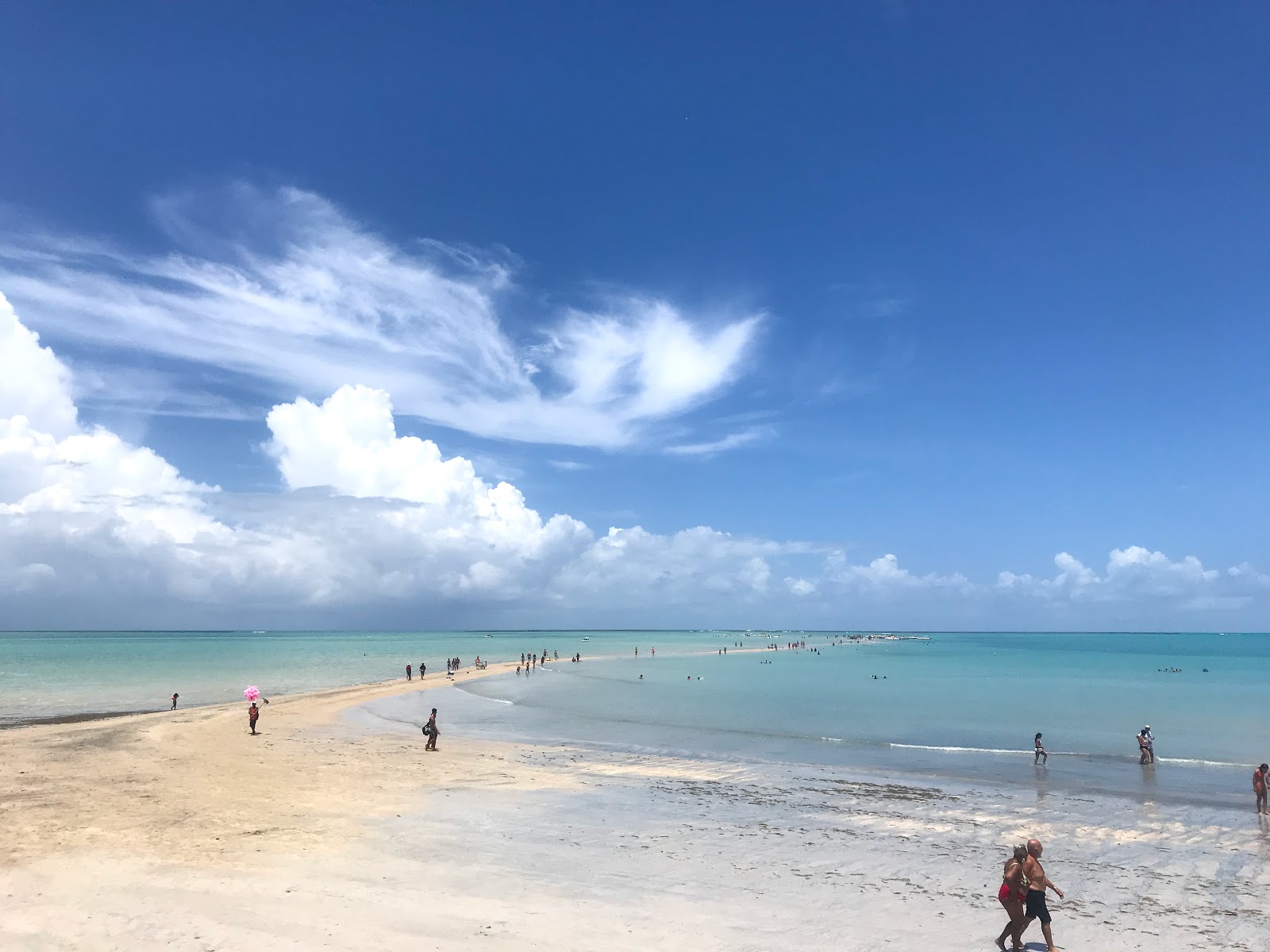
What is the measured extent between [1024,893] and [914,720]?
31733 mm

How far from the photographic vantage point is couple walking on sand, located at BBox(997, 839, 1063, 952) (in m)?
10.7

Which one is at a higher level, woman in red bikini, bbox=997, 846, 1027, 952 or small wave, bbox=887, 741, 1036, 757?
woman in red bikini, bbox=997, 846, 1027, 952

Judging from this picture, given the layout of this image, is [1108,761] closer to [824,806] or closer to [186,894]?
[824,806]

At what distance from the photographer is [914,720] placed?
132 feet

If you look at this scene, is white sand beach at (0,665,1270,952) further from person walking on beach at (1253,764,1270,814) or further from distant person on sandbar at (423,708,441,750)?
distant person on sandbar at (423,708,441,750)

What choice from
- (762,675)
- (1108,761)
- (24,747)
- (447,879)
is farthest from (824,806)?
(762,675)

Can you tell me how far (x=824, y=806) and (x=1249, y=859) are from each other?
28.9 feet

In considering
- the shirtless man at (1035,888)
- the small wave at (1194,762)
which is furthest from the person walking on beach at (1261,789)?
the shirtless man at (1035,888)

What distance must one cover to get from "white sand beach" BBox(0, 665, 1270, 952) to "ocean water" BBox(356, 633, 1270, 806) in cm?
490

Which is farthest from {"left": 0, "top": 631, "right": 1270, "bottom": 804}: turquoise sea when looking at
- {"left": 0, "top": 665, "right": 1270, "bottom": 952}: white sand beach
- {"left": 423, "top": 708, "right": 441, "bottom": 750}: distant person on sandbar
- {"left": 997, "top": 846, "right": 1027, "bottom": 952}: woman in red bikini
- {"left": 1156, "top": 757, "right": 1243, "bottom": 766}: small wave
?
{"left": 997, "top": 846, "right": 1027, "bottom": 952}: woman in red bikini

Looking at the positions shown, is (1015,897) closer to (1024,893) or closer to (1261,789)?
(1024,893)

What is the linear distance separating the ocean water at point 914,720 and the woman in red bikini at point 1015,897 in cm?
1417

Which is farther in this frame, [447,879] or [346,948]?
[447,879]

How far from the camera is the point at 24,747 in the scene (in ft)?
86.0
